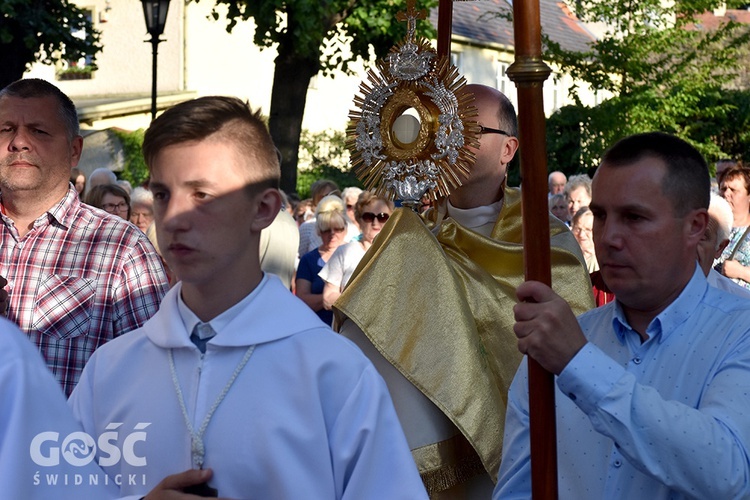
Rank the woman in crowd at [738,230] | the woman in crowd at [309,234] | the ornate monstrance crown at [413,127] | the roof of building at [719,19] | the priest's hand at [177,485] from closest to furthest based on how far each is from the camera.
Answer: the priest's hand at [177,485] → the ornate monstrance crown at [413,127] → the woman in crowd at [738,230] → the woman in crowd at [309,234] → the roof of building at [719,19]

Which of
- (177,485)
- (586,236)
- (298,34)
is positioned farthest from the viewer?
(298,34)

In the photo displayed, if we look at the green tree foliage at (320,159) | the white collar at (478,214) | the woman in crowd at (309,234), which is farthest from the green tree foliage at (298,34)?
the white collar at (478,214)

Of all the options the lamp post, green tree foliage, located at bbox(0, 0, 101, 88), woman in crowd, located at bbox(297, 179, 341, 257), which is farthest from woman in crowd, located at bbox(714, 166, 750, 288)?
green tree foliage, located at bbox(0, 0, 101, 88)

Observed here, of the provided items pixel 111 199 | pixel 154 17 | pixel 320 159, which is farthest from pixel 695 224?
pixel 320 159

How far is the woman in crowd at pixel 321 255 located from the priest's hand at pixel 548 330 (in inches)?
209

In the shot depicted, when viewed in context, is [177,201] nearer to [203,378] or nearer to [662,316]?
[203,378]

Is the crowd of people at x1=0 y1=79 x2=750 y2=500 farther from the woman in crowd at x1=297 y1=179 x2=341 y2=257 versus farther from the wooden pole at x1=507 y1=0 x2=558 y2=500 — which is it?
the woman in crowd at x1=297 y1=179 x2=341 y2=257

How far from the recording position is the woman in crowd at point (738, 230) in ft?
22.3

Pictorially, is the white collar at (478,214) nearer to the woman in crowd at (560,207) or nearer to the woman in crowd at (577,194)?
the woman in crowd at (577,194)

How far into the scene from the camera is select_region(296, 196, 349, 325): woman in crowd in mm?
8055

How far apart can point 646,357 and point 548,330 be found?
12.9 inches

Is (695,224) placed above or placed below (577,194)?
Result: above

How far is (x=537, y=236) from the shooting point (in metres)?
2.66

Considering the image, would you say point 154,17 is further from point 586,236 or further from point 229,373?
point 229,373
